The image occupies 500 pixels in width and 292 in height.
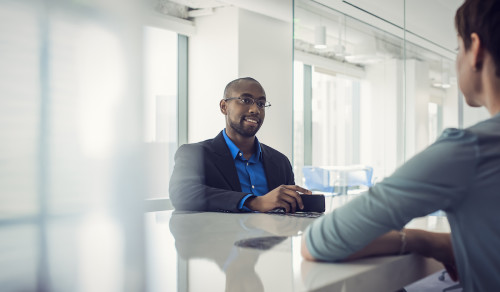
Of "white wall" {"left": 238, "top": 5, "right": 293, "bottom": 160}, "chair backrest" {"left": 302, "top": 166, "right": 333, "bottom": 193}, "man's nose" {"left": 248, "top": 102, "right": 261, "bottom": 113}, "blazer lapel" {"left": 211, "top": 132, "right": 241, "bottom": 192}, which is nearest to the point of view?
"blazer lapel" {"left": 211, "top": 132, "right": 241, "bottom": 192}

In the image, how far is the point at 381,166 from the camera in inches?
185

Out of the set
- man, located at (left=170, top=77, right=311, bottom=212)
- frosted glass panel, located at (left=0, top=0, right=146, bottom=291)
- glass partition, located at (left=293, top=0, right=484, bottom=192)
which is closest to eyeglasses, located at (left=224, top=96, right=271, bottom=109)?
man, located at (left=170, top=77, right=311, bottom=212)

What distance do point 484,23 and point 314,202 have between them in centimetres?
90

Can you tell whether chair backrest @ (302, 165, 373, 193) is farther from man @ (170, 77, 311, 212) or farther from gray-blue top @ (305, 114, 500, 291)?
gray-blue top @ (305, 114, 500, 291)

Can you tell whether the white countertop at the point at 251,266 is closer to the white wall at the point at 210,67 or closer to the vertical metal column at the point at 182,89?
the white wall at the point at 210,67

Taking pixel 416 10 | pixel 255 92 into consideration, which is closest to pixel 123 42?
pixel 255 92

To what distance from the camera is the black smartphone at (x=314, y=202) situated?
158 centimetres

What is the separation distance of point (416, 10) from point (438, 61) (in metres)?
0.65

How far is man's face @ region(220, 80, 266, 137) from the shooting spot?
224cm

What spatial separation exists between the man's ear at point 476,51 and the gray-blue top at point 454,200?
97 millimetres

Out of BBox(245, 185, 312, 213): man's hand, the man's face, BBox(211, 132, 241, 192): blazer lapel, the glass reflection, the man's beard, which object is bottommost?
the glass reflection

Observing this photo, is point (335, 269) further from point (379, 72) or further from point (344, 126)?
point (379, 72)

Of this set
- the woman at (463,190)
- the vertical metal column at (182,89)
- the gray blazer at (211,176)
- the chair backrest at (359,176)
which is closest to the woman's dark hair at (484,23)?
the woman at (463,190)

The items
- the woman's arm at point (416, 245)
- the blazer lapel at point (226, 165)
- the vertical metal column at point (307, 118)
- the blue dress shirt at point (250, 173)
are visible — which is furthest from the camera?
the vertical metal column at point (307, 118)
